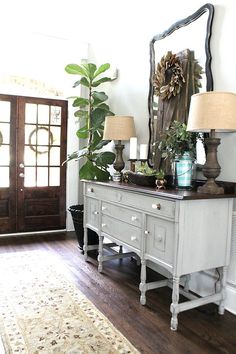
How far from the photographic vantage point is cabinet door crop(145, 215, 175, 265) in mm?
2191

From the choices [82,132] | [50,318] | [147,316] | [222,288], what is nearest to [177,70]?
Result: [82,132]

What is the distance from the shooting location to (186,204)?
2.10m

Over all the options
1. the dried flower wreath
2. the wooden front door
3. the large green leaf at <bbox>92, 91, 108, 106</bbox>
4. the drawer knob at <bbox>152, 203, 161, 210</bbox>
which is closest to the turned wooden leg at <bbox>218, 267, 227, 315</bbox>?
the drawer knob at <bbox>152, 203, 161, 210</bbox>

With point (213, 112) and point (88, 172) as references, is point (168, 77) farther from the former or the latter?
point (88, 172)

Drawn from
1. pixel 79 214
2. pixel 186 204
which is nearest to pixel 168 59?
pixel 186 204

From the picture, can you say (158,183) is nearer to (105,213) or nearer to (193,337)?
(105,213)

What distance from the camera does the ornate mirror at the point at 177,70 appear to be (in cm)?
260

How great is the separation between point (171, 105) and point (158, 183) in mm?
844

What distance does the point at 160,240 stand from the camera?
7.53 feet

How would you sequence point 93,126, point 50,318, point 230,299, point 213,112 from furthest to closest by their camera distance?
point 93,126
point 230,299
point 50,318
point 213,112

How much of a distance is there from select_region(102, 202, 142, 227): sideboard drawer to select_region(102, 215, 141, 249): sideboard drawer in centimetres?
4

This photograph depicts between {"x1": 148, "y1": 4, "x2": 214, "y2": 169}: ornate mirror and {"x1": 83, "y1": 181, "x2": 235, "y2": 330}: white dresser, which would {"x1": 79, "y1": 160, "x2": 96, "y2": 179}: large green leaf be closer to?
{"x1": 148, "y1": 4, "x2": 214, "y2": 169}: ornate mirror

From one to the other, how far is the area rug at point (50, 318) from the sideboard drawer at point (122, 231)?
576mm

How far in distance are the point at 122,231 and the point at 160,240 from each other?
1.78 ft
